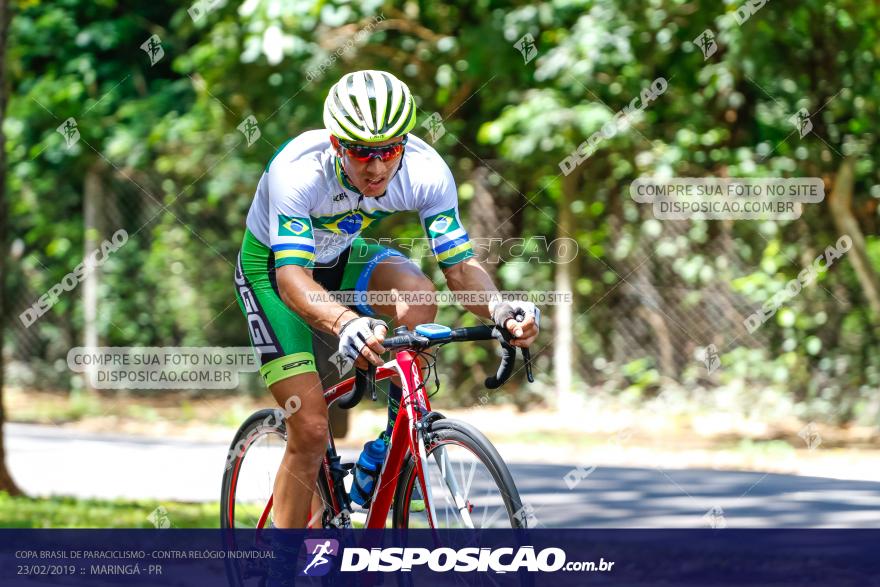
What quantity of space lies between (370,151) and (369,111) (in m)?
0.15

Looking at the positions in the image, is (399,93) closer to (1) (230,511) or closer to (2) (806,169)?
(1) (230,511)

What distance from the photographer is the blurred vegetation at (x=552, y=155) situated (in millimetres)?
10641

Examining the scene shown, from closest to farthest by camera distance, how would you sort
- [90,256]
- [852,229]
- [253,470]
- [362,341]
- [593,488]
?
[362,341] → [253,470] → [593,488] → [852,229] → [90,256]

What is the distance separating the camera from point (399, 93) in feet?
15.6

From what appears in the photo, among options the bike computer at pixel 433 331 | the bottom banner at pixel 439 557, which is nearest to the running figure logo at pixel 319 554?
the bottom banner at pixel 439 557

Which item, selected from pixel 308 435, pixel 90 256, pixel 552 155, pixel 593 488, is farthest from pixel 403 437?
pixel 90 256

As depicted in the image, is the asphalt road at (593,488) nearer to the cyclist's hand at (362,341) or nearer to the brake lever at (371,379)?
the brake lever at (371,379)

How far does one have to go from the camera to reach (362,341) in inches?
170

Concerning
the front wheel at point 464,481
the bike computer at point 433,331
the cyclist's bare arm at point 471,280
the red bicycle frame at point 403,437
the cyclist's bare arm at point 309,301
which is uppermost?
the cyclist's bare arm at point 471,280

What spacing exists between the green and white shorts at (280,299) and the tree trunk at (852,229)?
20.6 feet

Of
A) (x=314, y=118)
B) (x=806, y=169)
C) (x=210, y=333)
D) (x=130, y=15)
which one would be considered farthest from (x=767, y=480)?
(x=130, y=15)

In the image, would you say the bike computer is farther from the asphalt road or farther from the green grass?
the green grass

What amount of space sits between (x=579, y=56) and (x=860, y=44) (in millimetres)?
2255

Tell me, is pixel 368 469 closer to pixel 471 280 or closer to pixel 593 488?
pixel 471 280
